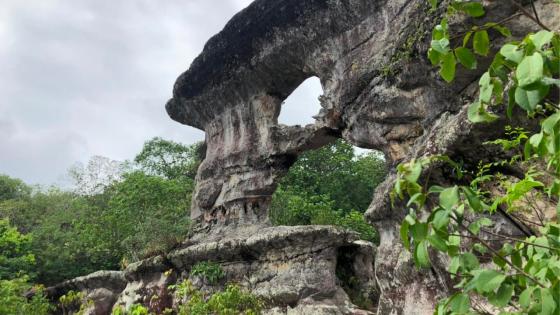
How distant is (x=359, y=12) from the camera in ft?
30.4

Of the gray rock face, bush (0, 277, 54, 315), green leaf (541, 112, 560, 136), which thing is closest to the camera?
green leaf (541, 112, 560, 136)

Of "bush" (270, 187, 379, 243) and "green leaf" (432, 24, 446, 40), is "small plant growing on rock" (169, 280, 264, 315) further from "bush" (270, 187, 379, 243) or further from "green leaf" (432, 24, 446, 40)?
"bush" (270, 187, 379, 243)

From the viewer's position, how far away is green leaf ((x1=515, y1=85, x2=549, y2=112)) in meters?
1.08

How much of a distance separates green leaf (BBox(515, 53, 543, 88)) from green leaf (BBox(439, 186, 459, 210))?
0.30 metres

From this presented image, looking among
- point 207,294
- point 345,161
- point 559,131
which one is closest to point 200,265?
point 207,294

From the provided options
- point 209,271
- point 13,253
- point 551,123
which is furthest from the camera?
point 13,253

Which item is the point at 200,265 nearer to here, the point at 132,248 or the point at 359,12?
the point at 132,248

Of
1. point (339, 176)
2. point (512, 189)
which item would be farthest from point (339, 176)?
point (512, 189)

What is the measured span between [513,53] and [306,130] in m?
9.92

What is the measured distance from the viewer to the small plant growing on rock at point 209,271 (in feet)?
33.6

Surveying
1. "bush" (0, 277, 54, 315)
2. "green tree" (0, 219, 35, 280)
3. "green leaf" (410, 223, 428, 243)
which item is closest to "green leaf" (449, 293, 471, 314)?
"green leaf" (410, 223, 428, 243)

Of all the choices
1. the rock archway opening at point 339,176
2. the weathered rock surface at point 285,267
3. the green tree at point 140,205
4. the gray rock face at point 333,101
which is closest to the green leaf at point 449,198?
the gray rock face at point 333,101

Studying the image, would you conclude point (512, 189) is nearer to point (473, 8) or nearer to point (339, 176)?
point (473, 8)

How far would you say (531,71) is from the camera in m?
1.04
